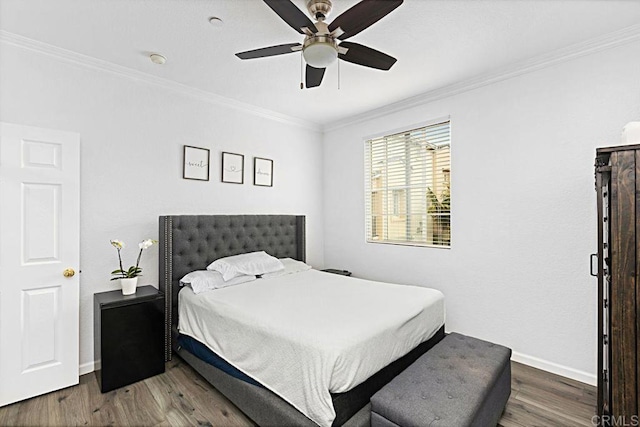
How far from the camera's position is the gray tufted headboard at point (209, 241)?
121 inches

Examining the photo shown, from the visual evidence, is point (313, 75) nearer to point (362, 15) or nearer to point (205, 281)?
point (362, 15)

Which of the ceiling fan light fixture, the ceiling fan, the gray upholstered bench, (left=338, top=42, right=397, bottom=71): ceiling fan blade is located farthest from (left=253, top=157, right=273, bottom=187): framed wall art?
the gray upholstered bench

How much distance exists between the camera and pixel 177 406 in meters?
2.29

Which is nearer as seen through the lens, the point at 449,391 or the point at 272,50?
the point at 449,391

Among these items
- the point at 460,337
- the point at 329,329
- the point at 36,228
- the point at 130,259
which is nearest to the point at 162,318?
the point at 130,259

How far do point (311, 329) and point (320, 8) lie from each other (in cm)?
200

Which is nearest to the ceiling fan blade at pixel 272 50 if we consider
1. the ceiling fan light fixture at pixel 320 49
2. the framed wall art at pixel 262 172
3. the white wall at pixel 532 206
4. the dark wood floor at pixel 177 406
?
the ceiling fan light fixture at pixel 320 49

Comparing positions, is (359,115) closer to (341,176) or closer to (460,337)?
(341,176)

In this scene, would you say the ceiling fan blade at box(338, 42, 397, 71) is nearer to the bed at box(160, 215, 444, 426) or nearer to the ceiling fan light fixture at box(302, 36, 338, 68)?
the ceiling fan light fixture at box(302, 36, 338, 68)

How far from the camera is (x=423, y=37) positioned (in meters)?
2.47

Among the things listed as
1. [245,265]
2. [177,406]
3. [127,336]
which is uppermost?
[245,265]

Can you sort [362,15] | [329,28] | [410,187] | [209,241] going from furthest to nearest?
1. [410,187]
2. [209,241]
3. [329,28]
4. [362,15]

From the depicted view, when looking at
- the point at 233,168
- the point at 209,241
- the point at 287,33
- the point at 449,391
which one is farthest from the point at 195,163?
the point at 449,391

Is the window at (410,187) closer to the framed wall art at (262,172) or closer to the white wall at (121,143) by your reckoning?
the framed wall art at (262,172)
